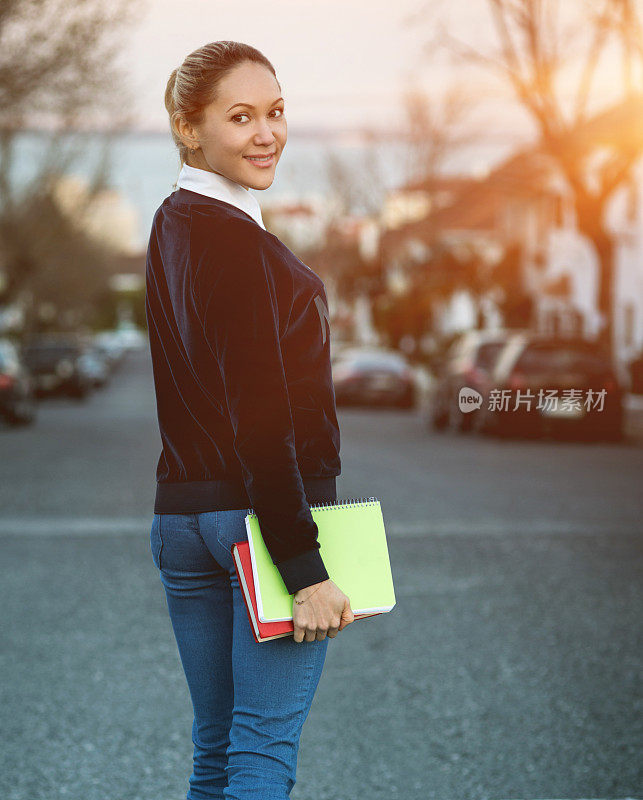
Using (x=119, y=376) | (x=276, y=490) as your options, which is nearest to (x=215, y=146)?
(x=276, y=490)

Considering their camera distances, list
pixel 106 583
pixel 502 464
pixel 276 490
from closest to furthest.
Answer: pixel 276 490 < pixel 106 583 < pixel 502 464

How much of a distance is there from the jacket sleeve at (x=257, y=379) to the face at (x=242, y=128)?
0.55ft

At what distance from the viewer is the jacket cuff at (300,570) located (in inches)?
83.6

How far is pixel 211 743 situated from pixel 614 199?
112 ft

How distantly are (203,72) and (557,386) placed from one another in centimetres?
162

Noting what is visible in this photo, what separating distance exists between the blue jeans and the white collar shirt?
574mm

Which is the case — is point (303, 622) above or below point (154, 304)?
below

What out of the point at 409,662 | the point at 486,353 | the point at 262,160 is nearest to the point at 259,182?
the point at 262,160

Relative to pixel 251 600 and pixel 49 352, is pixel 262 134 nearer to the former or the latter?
pixel 251 600

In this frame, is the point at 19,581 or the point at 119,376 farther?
the point at 119,376

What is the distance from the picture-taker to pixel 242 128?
7.26 ft

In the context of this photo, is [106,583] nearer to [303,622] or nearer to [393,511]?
[393,511]

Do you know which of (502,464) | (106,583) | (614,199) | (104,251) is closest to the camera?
(106,583)

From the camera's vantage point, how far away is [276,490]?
209 cm
